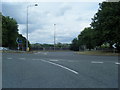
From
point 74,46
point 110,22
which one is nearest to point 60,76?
point 110,22

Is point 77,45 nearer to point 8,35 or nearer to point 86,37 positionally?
point 86,37

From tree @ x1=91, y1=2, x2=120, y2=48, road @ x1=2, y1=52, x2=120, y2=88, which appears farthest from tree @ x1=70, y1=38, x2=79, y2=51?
road @ x1=2, y1=52, x2=120, y2=88

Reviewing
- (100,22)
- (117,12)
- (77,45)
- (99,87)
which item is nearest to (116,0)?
(117,12)

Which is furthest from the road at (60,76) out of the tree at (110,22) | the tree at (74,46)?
the tree at (74,46)

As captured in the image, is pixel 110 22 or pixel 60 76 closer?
pixel 60 76

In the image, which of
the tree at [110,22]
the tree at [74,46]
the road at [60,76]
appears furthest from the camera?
the tree at [74,46]

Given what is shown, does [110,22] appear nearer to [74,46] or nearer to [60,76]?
[60,76]

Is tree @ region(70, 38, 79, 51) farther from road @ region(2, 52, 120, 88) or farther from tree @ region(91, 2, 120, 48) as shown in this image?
road @ region(2, 52, 120, 88)

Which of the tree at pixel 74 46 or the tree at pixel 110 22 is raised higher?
the tree at pixel 110 22

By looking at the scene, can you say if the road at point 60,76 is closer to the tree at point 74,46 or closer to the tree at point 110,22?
the tree at point 110,22

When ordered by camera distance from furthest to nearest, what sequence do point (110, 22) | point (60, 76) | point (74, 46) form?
point (74, 46) < point (110, 22) < point (60, 76)

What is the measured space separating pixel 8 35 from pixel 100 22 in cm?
4316

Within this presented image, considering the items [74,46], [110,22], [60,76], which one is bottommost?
[60,76]

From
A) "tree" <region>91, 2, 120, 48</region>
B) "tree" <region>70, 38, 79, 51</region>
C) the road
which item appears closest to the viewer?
the road
